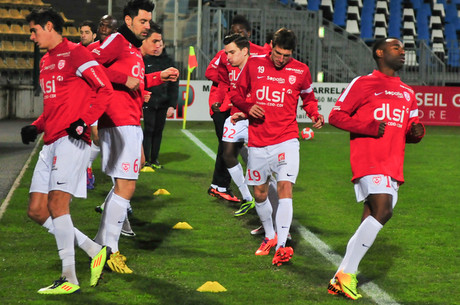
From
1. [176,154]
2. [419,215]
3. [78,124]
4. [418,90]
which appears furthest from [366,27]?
[78,124]

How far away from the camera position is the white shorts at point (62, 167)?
222 inches

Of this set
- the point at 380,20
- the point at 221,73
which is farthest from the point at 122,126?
the point at 380,20

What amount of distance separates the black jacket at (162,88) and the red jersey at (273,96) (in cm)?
479

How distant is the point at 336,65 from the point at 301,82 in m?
18.5

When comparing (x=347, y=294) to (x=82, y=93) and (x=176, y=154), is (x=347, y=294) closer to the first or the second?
(x=82, y=93)

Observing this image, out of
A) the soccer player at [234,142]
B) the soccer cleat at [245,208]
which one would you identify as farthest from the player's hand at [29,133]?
the soccer cleat at [245,208]

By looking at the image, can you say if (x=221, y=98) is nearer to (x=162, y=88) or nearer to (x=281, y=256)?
(x=281, y=256)

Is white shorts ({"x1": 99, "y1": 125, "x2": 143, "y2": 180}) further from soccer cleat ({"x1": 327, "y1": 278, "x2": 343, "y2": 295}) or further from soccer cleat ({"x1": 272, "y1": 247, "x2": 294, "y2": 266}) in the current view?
soccer cleat ({"x1": 327, "y1": 278, "x2": 343, "y2": 295})

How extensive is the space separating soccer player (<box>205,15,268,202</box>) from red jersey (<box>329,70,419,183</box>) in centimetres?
325

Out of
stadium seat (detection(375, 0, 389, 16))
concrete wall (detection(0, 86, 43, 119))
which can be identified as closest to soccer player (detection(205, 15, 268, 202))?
concrete wall (detection(0, 86, 43, 119))

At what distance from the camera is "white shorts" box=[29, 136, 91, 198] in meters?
5.63

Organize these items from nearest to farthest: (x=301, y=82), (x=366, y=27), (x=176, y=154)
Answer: (x=301, y=82) < (x=176, y=154) < (x=366, y=27)

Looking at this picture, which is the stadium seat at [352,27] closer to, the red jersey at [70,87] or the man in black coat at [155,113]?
the man in black coat at [155,113]

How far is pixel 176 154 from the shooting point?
1488 centimetres
